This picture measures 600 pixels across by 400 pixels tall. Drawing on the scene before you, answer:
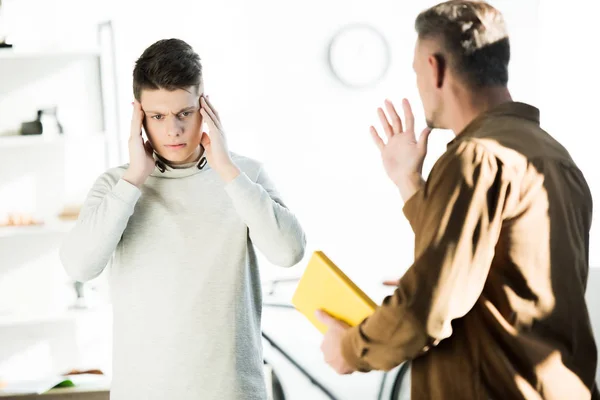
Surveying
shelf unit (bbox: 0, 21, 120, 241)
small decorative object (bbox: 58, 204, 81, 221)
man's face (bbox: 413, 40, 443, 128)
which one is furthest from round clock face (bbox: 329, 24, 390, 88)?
man's face (bbox: 413, 40, 443, 128)

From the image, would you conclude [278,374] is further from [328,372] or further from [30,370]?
[30,370]

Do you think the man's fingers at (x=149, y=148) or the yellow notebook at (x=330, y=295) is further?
the man's fingers at (x=149, y=148)

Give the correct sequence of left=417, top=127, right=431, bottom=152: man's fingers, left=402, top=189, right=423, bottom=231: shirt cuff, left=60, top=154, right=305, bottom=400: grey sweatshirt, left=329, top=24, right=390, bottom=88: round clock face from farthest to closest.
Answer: left=329, top=24, right=390, bottom=88: round clock face
left=60, top=154, right=305, bottom=400: grey sweatshirt
left=417, top=127, right=431, bottom=152: man's fingers
left=402, top=189, right=423, bottom=231: shirt cuff

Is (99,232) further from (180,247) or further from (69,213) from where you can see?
(69,213)

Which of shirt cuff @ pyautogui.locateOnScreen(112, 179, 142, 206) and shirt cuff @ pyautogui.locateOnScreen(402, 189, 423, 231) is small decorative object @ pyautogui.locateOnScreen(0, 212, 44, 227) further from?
shirt cuff @ pyautogui.locateOnScreen(402, 189, 423, 231)

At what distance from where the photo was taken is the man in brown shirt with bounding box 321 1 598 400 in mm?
1237

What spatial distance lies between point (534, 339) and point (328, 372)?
7.60ft

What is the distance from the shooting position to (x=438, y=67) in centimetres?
136

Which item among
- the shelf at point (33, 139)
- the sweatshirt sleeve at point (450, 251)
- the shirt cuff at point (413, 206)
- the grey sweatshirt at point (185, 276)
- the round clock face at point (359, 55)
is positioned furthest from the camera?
the round clock face at point (359, 55)

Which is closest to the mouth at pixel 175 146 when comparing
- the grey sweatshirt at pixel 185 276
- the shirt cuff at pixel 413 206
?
the grey sweatshirt at pixel 185 276

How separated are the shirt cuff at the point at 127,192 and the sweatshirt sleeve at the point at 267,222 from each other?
21 centimetres

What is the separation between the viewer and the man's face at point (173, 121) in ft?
5.88

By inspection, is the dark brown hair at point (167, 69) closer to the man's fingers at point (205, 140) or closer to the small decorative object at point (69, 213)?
→ the man's fingers at point (205, 140)

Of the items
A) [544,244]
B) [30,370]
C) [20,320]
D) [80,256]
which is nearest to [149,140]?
[80,256]
